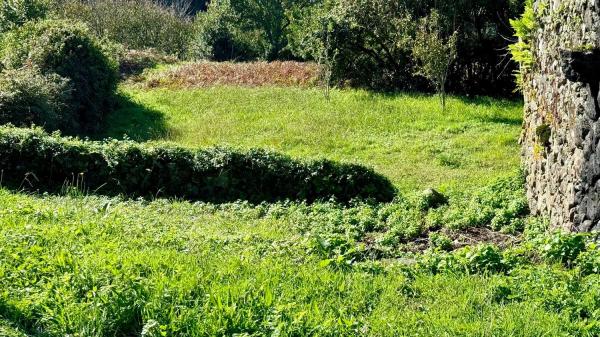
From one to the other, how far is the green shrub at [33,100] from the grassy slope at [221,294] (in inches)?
415

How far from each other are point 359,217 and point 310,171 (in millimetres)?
2541

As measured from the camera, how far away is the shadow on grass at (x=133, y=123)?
1888 cm

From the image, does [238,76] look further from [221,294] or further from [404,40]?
[221,294]

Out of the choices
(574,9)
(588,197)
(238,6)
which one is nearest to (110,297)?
(588,197)

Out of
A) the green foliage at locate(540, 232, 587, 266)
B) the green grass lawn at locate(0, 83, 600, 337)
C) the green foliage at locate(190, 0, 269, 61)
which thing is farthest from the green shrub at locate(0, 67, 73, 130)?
the green foliage at locate(190, 0, 269, 61)

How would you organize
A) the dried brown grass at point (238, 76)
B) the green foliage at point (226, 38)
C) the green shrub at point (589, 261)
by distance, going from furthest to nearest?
the green foliage at point (226, 38)
the dried brown grass at point (238, 76)
the green shrub at point (589, 261)

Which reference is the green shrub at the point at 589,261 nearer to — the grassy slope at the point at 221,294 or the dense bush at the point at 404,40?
the grassy slope at the point at 221,294

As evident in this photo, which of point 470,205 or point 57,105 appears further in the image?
point 57,105

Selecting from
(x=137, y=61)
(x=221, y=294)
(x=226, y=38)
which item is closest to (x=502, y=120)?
(x=221, y=294)

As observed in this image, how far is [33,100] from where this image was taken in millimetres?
16094

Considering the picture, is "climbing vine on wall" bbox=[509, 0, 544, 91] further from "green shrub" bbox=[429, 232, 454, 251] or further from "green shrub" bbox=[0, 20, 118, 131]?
"green shrub" bbox=[0, 20, 118, 131]

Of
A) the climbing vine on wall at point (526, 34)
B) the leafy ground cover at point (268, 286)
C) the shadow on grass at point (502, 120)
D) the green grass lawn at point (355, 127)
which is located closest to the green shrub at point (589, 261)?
the leafy ground cover at point (268, 286)

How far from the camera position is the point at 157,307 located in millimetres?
4387

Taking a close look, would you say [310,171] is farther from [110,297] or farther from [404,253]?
[110,297]
